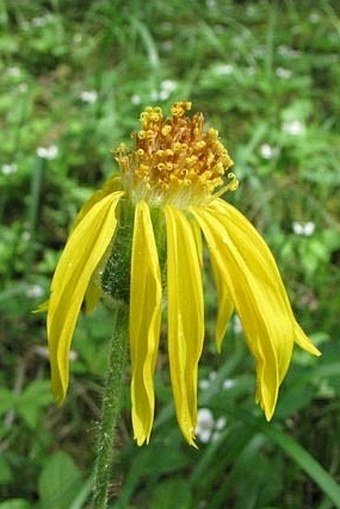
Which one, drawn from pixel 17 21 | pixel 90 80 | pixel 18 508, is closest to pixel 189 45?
pixel 90 80

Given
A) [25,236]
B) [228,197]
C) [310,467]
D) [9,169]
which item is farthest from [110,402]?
[9,169]

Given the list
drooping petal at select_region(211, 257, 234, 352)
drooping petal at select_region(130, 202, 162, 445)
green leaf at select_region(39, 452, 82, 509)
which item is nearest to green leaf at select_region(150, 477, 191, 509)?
green leaf at select_region(39, 452, 82, 509)

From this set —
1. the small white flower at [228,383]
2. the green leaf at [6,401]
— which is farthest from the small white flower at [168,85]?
the green leaf at [6,401]

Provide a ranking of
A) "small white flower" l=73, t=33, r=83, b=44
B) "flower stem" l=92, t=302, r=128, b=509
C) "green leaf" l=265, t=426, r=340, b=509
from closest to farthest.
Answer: "flower stem" l=92, t=302, r=128, b=509 → "green leaf" l=265, t=426, r=340, b=509 → "small white flower" l=73, t=33, r=83, b=44

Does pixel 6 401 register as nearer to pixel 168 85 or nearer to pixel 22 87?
pixel 168 85

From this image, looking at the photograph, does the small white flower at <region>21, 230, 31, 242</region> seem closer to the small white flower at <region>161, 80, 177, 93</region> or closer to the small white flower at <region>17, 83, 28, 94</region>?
the small white flower at <region>161, 80, 177, 93</region>

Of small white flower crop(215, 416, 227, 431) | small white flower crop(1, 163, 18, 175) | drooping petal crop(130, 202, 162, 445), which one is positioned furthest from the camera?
small white flower crop(1, 163, 18, 175)

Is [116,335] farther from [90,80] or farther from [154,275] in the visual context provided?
[90,80]
